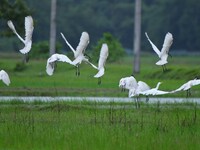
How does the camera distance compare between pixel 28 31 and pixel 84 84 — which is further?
pixel 84 84

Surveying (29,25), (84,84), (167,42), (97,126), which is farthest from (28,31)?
(84,84)

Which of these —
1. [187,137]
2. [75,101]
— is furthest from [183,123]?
[75,101]

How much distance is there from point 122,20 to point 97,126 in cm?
6354

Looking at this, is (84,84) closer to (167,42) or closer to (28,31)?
(28,31)

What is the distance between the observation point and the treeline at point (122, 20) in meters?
65.1

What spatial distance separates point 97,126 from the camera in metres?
11.0

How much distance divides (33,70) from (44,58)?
809cm

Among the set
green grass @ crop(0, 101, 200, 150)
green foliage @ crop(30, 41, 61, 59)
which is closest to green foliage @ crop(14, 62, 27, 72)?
green foliage @ crop(30, 41, 61, 59)

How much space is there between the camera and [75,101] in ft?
50.6

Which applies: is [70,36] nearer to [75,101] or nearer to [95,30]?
[95,30]

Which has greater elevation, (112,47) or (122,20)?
(122,20)

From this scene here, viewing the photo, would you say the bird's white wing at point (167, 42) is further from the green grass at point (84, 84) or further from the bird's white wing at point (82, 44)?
the green grass at point (84, 84)

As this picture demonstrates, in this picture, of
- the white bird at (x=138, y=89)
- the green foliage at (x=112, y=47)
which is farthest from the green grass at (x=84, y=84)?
the green foliage at (x=112, y=47)

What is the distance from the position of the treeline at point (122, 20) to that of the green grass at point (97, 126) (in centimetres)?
4912
